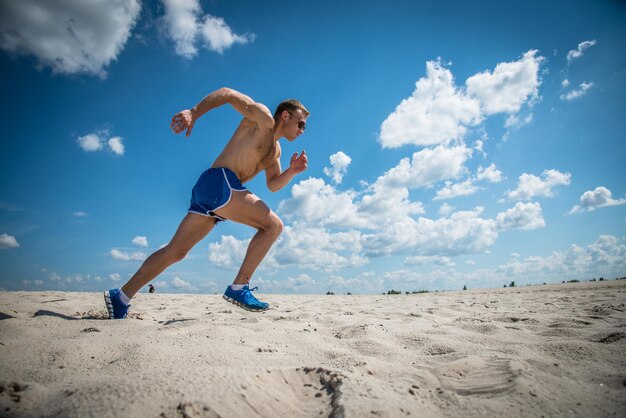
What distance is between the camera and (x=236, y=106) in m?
3.12

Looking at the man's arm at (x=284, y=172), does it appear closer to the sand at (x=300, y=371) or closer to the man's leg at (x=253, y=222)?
the man's leg at (x=253, y=222)

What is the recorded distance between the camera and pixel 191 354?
1.77m

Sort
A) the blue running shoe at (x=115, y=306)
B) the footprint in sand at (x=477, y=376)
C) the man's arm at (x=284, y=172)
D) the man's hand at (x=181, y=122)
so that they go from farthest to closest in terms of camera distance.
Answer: the man's arm at (x=284, y=172), the blue running shoe at (x=115, y=306), the man's hand at (x=181, y=122), the footprint in sand at (x=477, y=376)

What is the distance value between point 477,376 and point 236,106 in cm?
296

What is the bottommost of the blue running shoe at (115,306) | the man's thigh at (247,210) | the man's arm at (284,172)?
the blue running shoe at (115,306)

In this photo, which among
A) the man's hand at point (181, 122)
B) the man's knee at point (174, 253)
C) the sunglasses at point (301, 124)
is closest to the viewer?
the man's hand at point (181, 122)

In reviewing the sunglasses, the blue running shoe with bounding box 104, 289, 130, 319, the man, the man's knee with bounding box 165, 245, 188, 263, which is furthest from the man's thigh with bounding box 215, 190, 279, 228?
the blue running shoe with bounding box 104, 289, 130, 319

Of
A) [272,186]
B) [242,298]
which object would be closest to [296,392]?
[242,298]

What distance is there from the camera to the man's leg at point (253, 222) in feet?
10.2

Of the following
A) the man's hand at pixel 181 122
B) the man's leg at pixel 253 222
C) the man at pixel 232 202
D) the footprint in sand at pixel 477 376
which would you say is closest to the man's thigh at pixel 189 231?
the man at pixel 232 202

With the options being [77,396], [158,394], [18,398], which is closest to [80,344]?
[18,398]

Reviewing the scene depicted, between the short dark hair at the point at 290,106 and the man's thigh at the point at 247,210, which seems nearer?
the man's thigh at the point at 247,210

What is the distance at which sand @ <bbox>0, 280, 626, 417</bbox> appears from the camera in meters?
1.16

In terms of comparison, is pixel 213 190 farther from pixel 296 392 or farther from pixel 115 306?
pixel 296 392
